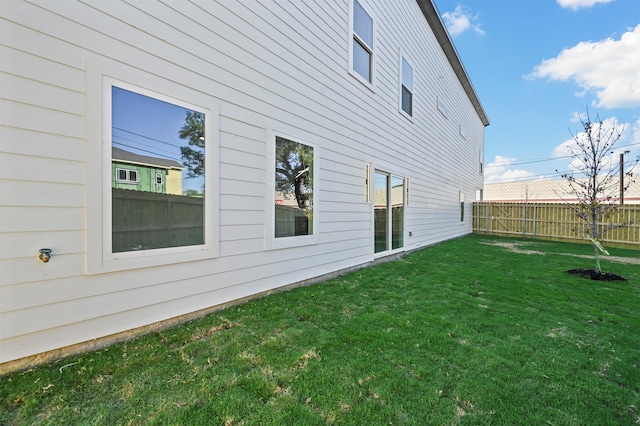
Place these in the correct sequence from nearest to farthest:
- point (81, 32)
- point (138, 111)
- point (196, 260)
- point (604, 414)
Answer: point (604, 414) < point (81, 32) < point (138, 111) < point (196, 260)

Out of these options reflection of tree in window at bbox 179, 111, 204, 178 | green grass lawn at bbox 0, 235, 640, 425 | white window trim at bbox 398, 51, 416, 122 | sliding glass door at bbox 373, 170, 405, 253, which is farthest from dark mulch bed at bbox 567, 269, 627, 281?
reflection of tree in window at bbox 179, 111, 204, 178

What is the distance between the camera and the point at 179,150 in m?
2.60

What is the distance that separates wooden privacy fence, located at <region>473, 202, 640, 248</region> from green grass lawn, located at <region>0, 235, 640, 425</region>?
9328 mm

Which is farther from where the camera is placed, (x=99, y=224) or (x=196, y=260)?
(x=196, y=260)

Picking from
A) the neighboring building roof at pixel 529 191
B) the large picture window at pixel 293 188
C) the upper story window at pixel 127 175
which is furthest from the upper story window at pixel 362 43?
the neighboring building roof at pixel 529 191

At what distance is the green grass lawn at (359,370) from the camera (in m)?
1.49

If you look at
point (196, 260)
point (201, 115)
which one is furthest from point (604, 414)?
point (201, 115)

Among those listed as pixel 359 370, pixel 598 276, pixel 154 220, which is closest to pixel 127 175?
pixel 154 220

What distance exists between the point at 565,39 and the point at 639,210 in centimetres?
1010

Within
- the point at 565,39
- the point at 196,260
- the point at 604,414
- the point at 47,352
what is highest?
the point at 565,39

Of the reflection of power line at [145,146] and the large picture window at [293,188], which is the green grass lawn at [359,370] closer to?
the large picture window at [293,188]

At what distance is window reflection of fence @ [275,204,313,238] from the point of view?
3.61 metres

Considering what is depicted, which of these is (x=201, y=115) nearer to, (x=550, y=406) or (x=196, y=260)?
(x=196, y=260)

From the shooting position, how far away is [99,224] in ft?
6.70
